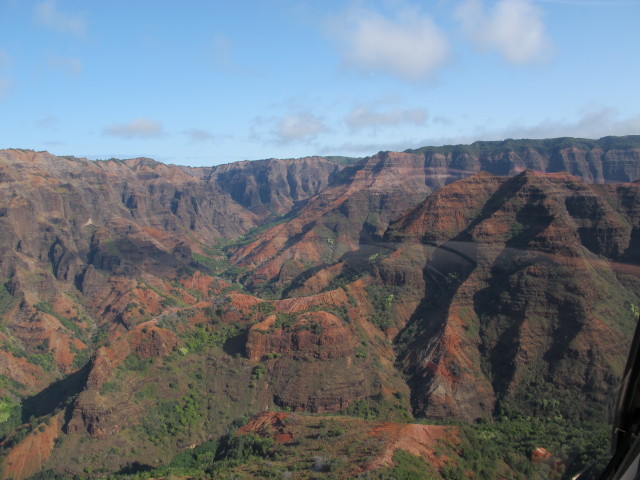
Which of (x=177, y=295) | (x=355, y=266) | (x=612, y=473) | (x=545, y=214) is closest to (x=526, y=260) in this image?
(x=545, y=214)

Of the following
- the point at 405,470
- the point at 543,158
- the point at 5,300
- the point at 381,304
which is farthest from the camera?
the point at 543,158

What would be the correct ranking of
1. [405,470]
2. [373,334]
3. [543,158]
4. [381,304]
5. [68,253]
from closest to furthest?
[405,470], [373,334], [381,304], [68,253], [543,158]

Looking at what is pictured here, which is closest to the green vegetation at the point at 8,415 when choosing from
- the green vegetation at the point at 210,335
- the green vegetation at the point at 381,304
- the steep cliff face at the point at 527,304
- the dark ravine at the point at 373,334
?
the dark ravine at the point at 373,334

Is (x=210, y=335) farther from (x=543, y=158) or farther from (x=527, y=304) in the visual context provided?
(x=543, y=158)

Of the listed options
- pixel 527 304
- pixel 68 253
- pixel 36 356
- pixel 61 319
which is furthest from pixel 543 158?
pixel 36 356

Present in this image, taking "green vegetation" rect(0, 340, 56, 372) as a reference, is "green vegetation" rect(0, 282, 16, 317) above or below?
above

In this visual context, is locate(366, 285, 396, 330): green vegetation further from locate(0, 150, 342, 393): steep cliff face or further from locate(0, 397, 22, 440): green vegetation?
locate(0, 397, 22, 440): green vegetation

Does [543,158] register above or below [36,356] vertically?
above

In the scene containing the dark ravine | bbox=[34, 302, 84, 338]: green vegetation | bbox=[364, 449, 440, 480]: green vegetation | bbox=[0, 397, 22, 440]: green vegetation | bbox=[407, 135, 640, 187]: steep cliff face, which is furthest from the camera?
bbox=[407, 135, 640, 187]: steep cliff face

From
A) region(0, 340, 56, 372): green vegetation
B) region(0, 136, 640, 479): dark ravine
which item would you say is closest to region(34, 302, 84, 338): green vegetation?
region(0, 136, 640, 479): dark ravine

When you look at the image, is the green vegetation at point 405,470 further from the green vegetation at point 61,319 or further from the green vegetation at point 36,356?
the green vegetation at point 61,319

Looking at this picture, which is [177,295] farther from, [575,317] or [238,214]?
[238,214]
